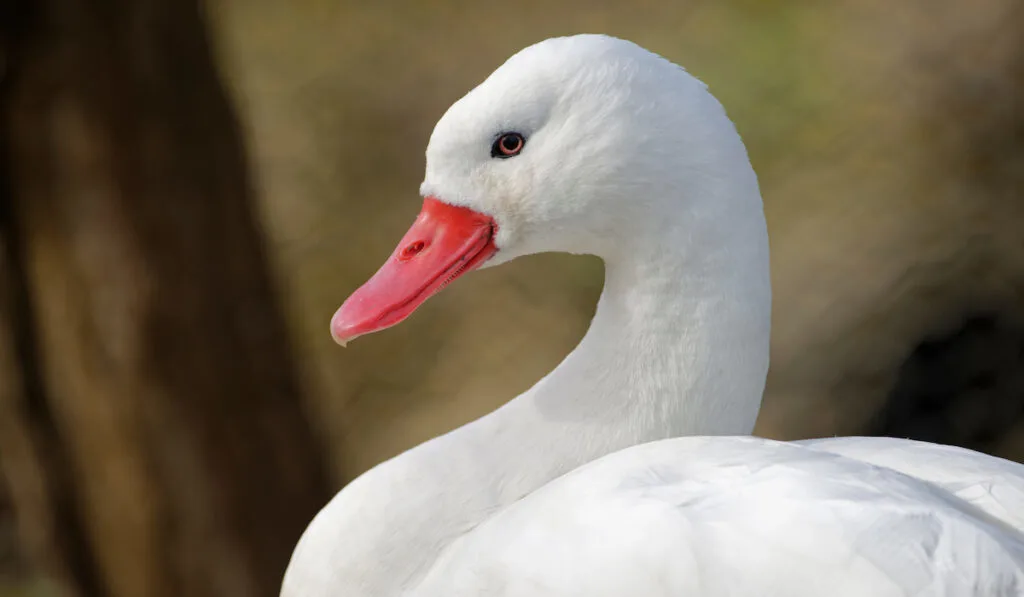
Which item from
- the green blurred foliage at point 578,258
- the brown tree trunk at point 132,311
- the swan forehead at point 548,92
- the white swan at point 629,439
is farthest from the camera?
the green blurred foliage at point 578,258

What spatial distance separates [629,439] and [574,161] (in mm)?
323

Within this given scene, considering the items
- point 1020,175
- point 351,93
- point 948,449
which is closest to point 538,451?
point 948,449

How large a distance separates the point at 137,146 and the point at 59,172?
16 centimetres

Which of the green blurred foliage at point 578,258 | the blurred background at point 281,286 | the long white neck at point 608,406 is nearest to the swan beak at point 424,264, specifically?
the long white neck at point 608,406

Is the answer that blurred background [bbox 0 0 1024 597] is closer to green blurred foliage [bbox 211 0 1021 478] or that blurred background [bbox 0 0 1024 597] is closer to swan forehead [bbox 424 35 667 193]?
green blurred foliage [bbox 211 0 1021 478]

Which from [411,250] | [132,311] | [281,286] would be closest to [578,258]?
[281,286]

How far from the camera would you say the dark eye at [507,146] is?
123cm

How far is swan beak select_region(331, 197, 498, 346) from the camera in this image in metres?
1.26

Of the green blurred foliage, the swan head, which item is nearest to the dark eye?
the swan head

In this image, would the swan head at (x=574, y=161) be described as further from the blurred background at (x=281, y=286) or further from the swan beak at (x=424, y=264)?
the blurred background at (x=281, y=286)

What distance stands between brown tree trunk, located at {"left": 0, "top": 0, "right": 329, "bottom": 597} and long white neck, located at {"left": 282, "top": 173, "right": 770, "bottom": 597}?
109 centimetres

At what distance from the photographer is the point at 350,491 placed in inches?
52.7

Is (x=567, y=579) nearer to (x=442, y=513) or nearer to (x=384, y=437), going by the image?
(x=442, y=513)

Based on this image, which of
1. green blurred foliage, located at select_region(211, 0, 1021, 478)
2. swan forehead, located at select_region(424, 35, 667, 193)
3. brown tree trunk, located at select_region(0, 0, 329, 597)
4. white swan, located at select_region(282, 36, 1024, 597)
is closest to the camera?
white swan, located at select_region(282, 36, 1024, 597)
